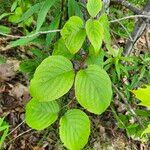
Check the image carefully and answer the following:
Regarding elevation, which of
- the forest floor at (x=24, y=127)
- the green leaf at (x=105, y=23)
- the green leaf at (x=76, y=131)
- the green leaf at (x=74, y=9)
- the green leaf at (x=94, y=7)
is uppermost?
the green leaf at (x=94, y=7)

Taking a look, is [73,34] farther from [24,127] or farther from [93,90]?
[24,127]

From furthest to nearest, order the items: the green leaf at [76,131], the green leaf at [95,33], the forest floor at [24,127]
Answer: the forest floor at [24,127] → the green leaf at [76,131] → the green leaf at [95,33]

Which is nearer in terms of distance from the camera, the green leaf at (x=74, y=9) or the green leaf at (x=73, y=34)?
the green leaf at (x=73, y=34)

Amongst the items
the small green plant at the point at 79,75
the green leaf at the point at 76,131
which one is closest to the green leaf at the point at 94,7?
the small green plant at the point at 79,75

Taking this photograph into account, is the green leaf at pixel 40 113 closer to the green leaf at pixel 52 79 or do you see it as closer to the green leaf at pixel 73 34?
the green leaf at pixel 52 79

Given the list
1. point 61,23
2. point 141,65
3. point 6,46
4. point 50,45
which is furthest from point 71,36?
point 6,46

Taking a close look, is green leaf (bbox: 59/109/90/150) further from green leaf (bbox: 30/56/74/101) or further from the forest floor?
the forest floor

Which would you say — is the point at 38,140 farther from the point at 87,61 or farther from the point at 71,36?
the point at 71,36
